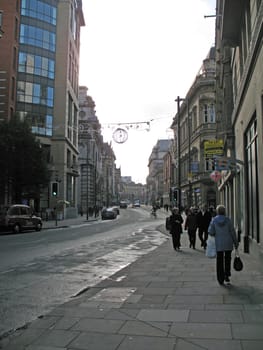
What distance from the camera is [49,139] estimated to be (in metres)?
53.9

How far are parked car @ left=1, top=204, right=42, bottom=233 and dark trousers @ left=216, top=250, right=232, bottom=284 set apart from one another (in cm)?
2186

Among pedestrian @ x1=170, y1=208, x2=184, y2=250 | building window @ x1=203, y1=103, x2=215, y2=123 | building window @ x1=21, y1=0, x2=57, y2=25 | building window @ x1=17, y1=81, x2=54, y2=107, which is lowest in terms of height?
pedestrian @ x1=170, y1=208, x2=184, y2=250

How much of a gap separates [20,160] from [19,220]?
9.21 metres

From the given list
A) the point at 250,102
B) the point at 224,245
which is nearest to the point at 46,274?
the point at 224,245

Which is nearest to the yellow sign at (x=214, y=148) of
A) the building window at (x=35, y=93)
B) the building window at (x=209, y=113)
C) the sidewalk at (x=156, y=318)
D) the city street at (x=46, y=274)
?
the city street at (x=46, y=274)

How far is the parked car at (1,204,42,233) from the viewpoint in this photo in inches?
1118

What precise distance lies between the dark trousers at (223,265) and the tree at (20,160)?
30.5 meters

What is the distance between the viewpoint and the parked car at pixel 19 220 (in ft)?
93.2

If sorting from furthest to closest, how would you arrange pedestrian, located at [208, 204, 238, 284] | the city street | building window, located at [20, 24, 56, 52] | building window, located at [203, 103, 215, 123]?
building window, located at [203, 103, 215, 123], building window, located at [20, 24, 56, 52], pedestrian, located at [208, 204, 238, 284], the city street

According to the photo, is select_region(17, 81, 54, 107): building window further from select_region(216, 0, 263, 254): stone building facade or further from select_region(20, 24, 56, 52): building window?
select_region(216, 0, 263, 254): stone building facade

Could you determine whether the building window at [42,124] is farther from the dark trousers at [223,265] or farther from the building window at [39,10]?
the dark trousers at [223,265]

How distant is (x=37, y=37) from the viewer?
52812 millimetres

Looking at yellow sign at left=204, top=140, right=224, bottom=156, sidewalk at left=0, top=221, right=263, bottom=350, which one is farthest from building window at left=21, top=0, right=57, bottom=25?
sidewalk at left=0, top=221, right=263, bottom=350

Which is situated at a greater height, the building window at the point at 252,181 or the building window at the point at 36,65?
the building window at the point at 36,65
